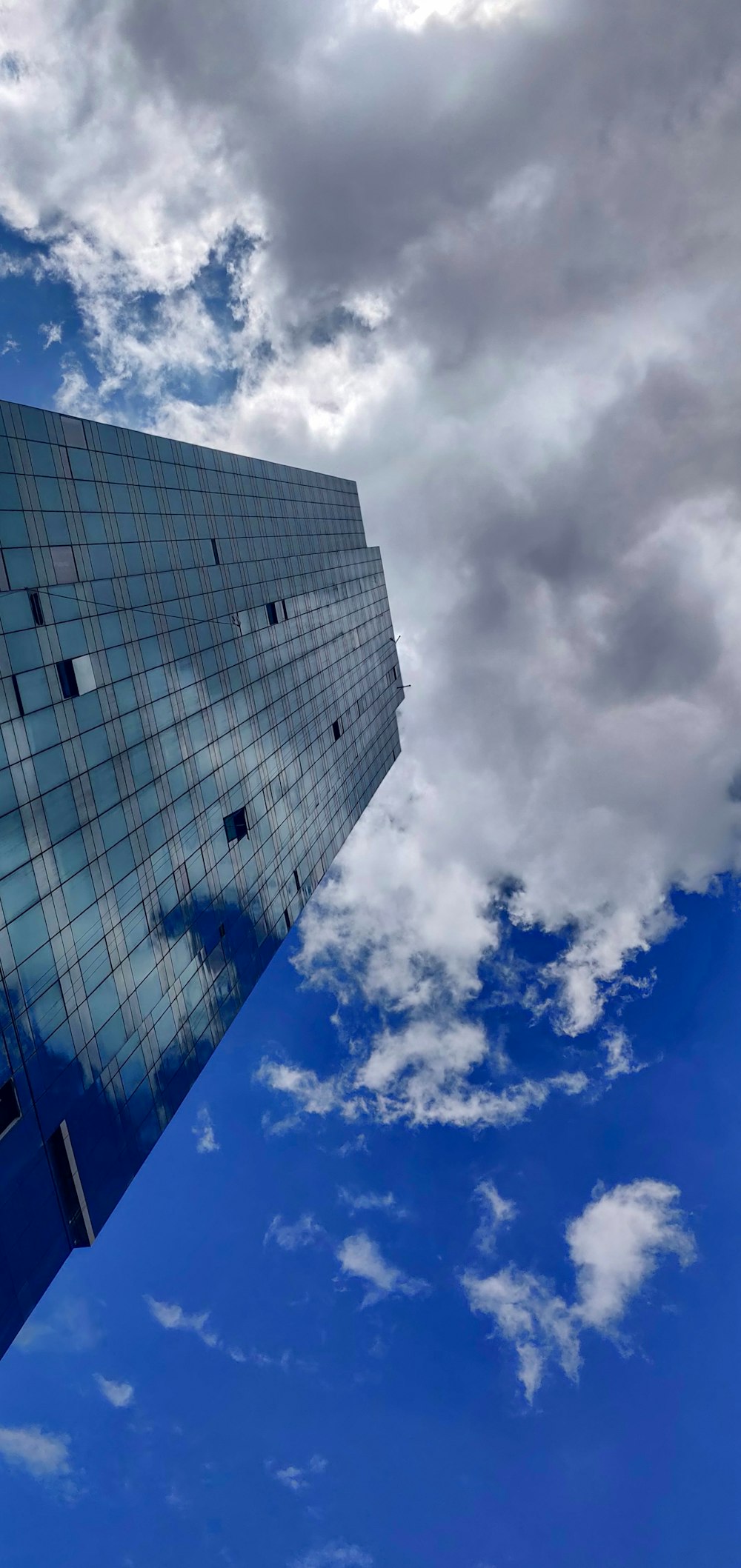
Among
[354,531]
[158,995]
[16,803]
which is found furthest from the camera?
[354,531]

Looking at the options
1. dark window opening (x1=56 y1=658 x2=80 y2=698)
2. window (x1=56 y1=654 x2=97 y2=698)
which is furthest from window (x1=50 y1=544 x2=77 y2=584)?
dark window opening (x1=56 y1=658 x2=80 y2=698)

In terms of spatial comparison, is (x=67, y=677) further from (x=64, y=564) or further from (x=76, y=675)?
(x=64, y=564)

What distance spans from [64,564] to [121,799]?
1256 cm

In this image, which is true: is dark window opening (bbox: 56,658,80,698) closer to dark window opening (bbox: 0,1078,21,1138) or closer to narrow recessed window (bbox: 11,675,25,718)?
narrow recessed window (bbox: 11,675,25,718)

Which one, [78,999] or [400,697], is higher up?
[400,697]

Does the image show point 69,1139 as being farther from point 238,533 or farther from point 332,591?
point 332,591

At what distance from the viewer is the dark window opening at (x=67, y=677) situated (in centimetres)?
3145

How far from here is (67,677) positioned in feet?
105

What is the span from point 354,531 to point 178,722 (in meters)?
67.8

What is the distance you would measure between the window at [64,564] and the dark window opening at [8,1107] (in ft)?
76.5

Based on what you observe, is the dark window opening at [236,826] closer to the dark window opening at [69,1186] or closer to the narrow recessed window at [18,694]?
the narrow recessed window at [18,694]

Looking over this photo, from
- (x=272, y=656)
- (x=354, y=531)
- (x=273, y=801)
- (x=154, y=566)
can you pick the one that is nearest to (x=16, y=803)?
(x=154, y=566)

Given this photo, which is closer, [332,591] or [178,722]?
[178,722]

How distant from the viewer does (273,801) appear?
5612 cm
